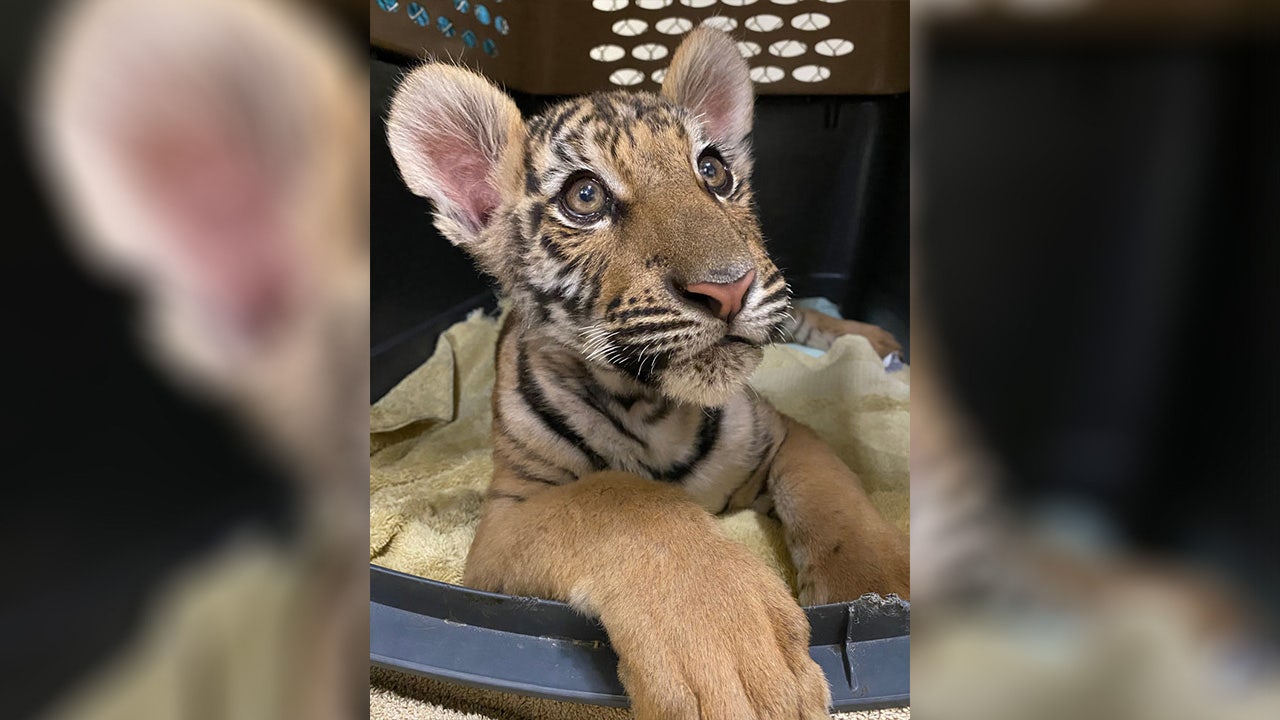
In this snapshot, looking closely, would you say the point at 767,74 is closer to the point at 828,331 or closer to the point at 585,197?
the point at 828,331

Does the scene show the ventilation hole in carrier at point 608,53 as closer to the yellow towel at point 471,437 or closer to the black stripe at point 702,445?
the yellow towel at point 471,437

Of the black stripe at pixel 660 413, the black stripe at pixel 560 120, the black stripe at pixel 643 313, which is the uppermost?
the black stripe at pixel 560 120

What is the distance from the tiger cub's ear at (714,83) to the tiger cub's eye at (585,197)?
0.98ft

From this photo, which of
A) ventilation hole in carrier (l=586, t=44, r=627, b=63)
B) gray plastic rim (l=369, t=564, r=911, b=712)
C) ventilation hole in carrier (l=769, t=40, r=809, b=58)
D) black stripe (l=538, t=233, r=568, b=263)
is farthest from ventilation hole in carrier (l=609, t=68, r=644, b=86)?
gray plastic rim (l=369, t=564, r=911, b=712)

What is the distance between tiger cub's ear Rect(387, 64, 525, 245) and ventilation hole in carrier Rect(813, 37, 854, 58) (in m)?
1.07

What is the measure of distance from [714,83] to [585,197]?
0.45 m

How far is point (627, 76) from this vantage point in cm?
206

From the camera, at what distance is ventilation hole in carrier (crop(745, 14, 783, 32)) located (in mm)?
2031

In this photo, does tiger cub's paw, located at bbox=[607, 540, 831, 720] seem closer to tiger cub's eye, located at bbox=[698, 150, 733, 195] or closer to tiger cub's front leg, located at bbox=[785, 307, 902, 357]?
tiger cub's eye, located at bbox=[698, 150, 733, 195]
